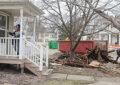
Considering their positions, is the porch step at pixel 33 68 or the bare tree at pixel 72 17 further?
the bare tree at pixel 72 17

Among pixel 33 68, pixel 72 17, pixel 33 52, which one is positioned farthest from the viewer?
pixel 72 17

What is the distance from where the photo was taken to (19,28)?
7.18 meters

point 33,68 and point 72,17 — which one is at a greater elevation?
point 72,17

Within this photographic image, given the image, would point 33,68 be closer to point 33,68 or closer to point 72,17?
point 33,68

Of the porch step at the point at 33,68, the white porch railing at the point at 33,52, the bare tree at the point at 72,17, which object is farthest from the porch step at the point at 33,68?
the bare tree at the point at 72,17

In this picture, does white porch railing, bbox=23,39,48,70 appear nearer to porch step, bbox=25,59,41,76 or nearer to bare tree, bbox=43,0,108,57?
porch step, bbox=25,59,41,76

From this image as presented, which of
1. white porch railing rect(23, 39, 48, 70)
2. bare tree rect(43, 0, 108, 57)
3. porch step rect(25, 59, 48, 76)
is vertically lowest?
porch step rect(25, 59, 48, 76)

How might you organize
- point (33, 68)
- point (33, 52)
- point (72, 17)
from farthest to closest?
point (72, 17) → point (33, 52) → point (33, 68)

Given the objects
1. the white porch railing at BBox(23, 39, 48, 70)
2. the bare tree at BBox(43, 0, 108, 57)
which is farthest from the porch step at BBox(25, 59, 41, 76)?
the bare tree at BBox(43, 0, 108, 57)

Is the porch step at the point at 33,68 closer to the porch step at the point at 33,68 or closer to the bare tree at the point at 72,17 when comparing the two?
the porch step at the point at 33,68

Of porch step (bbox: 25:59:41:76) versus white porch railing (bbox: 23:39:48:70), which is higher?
white porch railing (bbox: 23:39:48:70)

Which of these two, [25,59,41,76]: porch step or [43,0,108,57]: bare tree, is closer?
[25,59,41,76]: porch step

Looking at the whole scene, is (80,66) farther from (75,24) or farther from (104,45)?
(104,45)

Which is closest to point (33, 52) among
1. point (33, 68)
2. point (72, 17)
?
point (33, 68)
